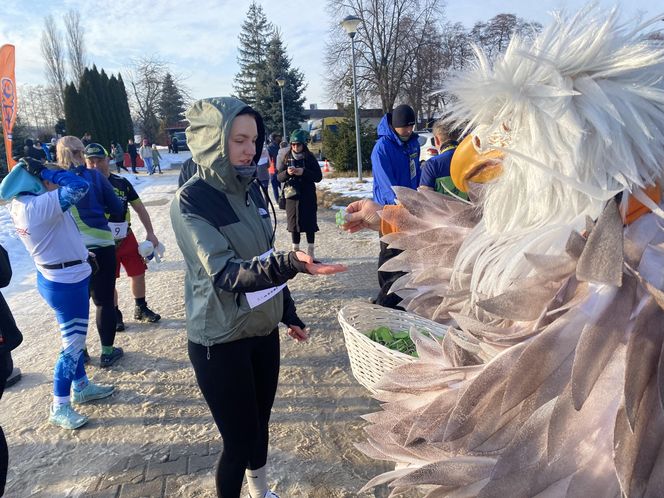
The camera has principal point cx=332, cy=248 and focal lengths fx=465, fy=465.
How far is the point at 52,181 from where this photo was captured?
313cm

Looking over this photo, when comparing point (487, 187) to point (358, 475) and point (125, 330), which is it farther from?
point (125, 330)

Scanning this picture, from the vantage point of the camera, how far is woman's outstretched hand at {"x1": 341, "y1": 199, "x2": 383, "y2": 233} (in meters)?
1.74

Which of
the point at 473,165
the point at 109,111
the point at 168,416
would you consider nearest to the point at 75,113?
the point at 109,111

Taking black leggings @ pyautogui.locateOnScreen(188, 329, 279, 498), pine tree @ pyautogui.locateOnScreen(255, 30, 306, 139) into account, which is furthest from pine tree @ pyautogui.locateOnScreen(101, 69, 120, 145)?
black leggings @ pyautogui.locateOnScreen(188, 329, 279, 498)

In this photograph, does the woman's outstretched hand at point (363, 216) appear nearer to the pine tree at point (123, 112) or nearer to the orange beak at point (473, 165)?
the orange beak at point (473, 165)

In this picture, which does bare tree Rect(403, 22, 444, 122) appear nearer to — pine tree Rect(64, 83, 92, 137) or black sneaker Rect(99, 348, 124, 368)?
pine tree Rect(64, 83, 92, 137)

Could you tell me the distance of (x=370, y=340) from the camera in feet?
8.55

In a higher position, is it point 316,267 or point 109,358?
point 316,267

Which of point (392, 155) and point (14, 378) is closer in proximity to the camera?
point (14, 378)

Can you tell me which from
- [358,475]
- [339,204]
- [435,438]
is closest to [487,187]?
[435,438]

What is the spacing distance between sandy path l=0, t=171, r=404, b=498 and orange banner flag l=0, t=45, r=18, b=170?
662 cm

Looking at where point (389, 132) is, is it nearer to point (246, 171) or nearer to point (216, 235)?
point (246, 171)

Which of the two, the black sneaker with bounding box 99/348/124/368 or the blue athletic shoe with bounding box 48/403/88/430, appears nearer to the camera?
the blue athletic shoe with bounding box 48/403/88/430

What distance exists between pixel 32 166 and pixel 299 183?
11.5ft
